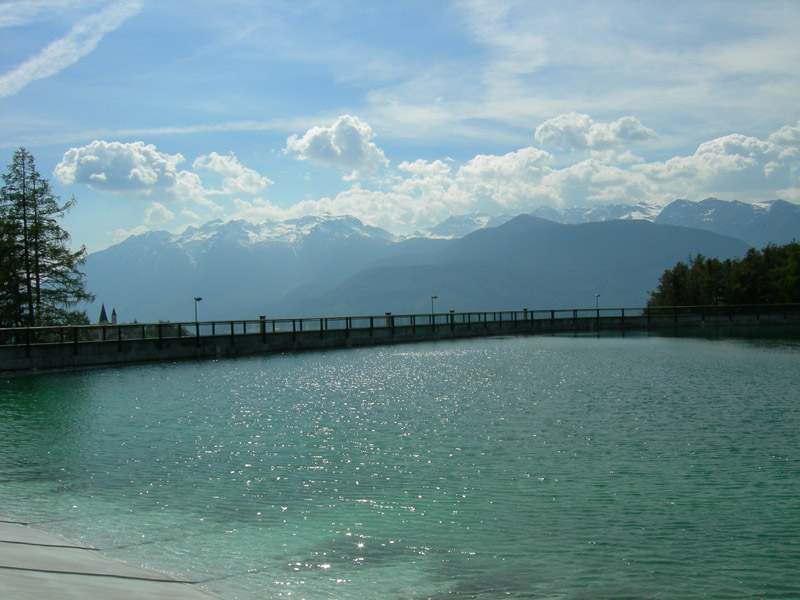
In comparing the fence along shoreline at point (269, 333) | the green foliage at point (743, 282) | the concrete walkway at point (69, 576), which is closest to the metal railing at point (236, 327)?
the fence along shoreline at point (269, 333)

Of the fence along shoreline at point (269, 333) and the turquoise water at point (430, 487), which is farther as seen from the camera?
the fence along shoreline at point (269, 333)

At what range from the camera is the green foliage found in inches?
5044

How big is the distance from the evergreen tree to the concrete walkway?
53.9 meters

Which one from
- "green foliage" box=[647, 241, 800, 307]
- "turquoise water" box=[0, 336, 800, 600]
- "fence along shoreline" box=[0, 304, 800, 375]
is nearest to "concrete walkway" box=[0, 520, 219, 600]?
"turquoise water" box=[0, 336, 800, 600]

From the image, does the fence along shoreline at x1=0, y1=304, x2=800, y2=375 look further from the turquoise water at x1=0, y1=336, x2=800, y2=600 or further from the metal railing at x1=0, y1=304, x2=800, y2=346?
the turquoise water at x1=0, y1=336, x2=800, y2=600

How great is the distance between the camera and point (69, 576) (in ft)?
29.8

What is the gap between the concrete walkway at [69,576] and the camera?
8188 mm

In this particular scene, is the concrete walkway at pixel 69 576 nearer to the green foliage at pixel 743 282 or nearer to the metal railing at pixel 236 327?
the metal railing at pixel 236 327

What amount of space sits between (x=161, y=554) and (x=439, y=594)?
467cm

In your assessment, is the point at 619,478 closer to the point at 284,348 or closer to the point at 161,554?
the point at 161,554

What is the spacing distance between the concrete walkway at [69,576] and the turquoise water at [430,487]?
2.23 ft

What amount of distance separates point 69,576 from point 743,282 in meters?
141

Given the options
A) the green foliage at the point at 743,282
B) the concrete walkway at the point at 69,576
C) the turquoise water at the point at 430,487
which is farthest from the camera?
the green foliage at the point at 743,282

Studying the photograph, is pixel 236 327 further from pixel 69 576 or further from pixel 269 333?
pixel 69 576
